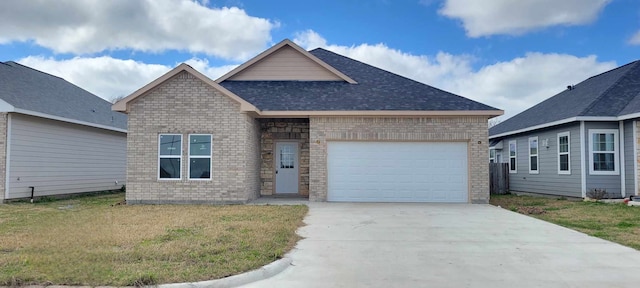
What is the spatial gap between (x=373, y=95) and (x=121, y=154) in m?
12.9

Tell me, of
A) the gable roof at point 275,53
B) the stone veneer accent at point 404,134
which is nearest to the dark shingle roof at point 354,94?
the gable roof at point 275,53

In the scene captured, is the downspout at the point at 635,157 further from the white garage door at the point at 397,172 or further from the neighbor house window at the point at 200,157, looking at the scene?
the neighbor house window at the point at 200,157

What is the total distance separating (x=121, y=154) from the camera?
22.3 metres

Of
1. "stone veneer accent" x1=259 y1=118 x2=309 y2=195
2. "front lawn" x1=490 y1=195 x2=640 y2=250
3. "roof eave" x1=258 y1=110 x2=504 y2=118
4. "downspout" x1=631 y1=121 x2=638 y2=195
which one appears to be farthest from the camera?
"stone veneer accent" x1=259 y1=118 x2=309 y2=195

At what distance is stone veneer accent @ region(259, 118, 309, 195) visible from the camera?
691 inches

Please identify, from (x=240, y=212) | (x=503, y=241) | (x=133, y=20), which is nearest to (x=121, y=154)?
(x=133, y=20)

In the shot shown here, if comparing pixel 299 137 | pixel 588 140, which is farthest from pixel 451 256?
pixel 588 140

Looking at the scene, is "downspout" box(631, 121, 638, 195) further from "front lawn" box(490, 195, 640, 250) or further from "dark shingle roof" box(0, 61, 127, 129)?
"dark shingle roof" box(0, 61, 127, 129)

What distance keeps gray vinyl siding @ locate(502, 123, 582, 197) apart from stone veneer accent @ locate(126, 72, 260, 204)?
11656 millimetres

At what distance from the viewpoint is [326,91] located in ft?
55.8

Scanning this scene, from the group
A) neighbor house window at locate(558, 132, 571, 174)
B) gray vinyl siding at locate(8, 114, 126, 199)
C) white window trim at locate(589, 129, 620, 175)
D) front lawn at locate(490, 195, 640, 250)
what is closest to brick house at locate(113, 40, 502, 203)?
front lawn at locate(490, 195, 640, 250)

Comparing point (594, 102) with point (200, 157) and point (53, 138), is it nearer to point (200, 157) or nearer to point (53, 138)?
point (200, 157)

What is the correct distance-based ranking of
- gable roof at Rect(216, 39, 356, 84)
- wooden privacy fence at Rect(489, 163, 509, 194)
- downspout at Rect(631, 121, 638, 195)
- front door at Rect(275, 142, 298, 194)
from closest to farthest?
downspout at Rect(631, 121, 638, 195), front door at Rect(275, 142, 298, 194), gable roof at Rect(216, 39, 356, 84), wooden privacy fence at Rect(489, 163, 509, 194)

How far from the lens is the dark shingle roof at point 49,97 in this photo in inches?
633
